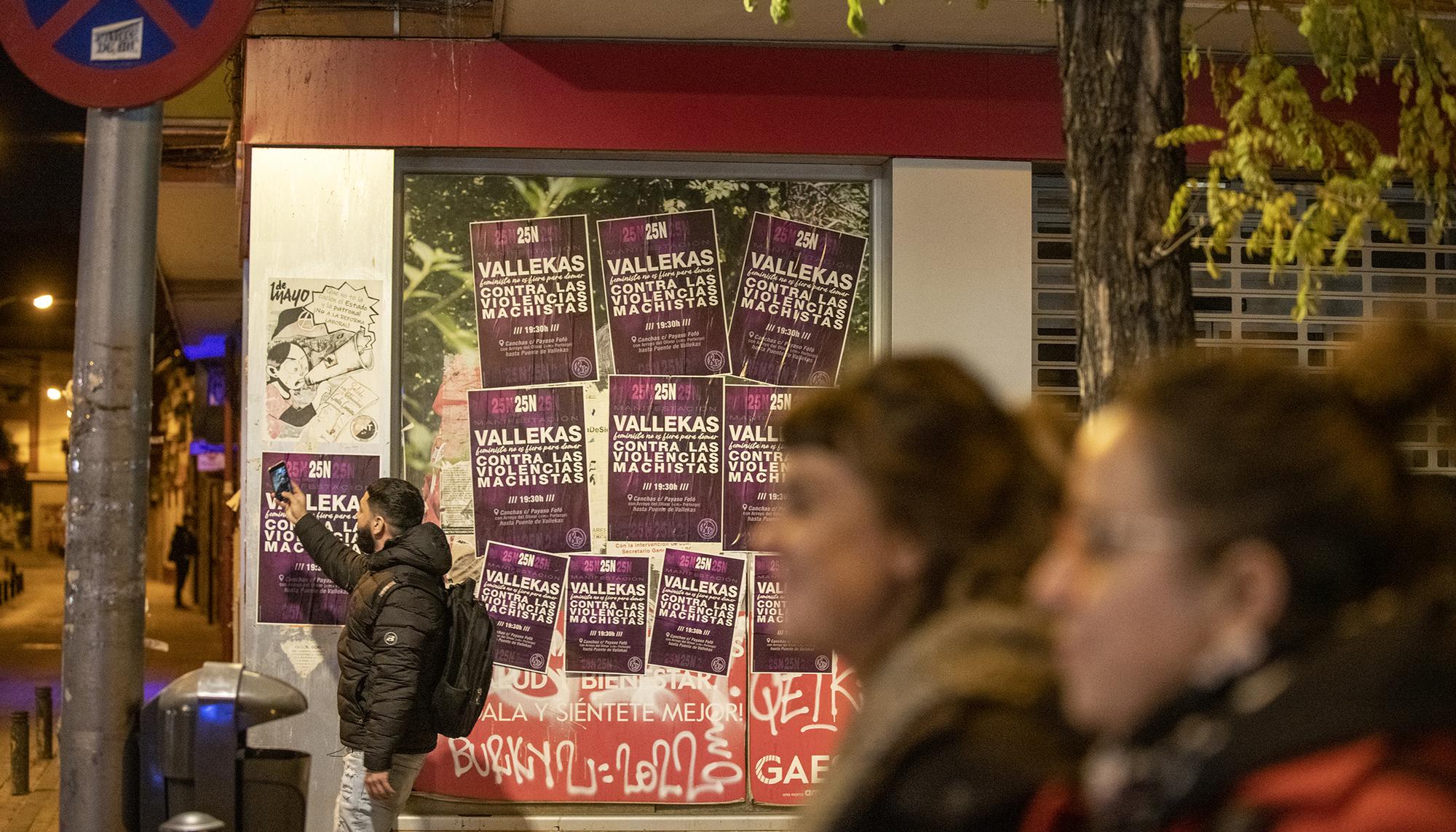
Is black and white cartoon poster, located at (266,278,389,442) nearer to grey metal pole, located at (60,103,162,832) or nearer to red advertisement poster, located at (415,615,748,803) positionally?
red advertisement poster, located at (415,615,748,803)

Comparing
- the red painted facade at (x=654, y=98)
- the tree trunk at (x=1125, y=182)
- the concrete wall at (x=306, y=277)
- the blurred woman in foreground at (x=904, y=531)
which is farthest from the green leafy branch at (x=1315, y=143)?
the concrete wall at (x=306, y=277)

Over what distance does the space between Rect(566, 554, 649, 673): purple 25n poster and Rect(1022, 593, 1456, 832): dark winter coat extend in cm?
578

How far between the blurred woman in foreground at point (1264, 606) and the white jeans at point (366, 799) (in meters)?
4.53

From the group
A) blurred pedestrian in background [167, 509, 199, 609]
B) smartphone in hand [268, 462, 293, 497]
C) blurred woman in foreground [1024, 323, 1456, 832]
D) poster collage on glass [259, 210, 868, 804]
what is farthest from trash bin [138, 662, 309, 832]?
blurred pedestrian in background [167, 509, 199, 609]

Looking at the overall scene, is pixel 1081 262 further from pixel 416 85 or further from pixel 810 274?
pixel 416 85

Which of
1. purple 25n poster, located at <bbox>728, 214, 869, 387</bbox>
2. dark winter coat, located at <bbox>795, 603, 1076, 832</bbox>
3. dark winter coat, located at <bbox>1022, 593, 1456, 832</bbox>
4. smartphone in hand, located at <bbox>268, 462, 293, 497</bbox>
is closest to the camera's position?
dark winter coat, located at <bbox>1022, 593, 1456, 832</bbox>

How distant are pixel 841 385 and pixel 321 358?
5.12 meters

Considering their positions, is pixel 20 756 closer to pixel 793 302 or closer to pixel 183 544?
pixel 793 302

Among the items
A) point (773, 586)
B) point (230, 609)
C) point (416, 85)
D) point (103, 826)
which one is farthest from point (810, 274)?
point (230, 609)

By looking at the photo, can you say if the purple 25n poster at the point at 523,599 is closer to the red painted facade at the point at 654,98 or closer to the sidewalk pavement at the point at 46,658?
the sidewalk pavement at the point at 46,658

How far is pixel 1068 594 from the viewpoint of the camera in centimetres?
146

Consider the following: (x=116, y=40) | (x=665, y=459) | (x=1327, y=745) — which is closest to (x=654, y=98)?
(x=665, y=459)

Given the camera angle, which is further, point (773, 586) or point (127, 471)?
point (773, 586)

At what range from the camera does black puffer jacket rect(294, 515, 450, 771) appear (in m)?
5.34
